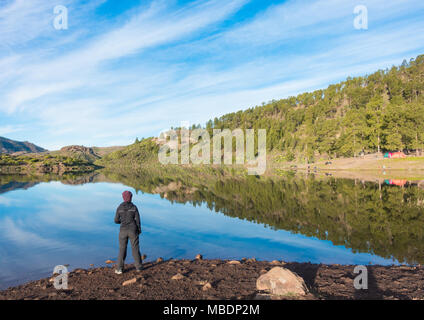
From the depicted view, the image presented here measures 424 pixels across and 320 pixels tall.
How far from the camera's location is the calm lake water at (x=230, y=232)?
43.6 ft

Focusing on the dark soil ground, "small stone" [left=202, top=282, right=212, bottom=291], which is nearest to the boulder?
the dark soil ground

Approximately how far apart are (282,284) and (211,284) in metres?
2.43

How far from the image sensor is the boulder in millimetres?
7719

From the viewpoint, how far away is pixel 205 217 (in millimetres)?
23938

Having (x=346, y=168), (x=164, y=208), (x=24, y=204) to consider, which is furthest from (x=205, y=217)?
(x=346, y=168)

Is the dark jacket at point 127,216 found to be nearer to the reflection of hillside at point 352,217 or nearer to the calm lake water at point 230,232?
the calm lake water at point 230,232

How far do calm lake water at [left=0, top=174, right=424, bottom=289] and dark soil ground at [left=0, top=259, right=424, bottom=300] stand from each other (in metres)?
1.99

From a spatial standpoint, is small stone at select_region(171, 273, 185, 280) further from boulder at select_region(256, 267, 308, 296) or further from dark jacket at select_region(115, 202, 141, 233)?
boulder at select_region(256, 267, 308, 296)

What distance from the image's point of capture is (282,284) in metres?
7.88

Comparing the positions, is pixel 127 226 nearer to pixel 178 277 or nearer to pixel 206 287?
pixel 178 277

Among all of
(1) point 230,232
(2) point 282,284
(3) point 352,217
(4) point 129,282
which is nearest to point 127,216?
(4) point 129,282

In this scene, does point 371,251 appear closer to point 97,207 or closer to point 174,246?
point 174,246

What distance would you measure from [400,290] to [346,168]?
81.5 metres

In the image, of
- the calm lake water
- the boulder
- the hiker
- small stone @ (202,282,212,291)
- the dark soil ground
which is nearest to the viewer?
the boulder
